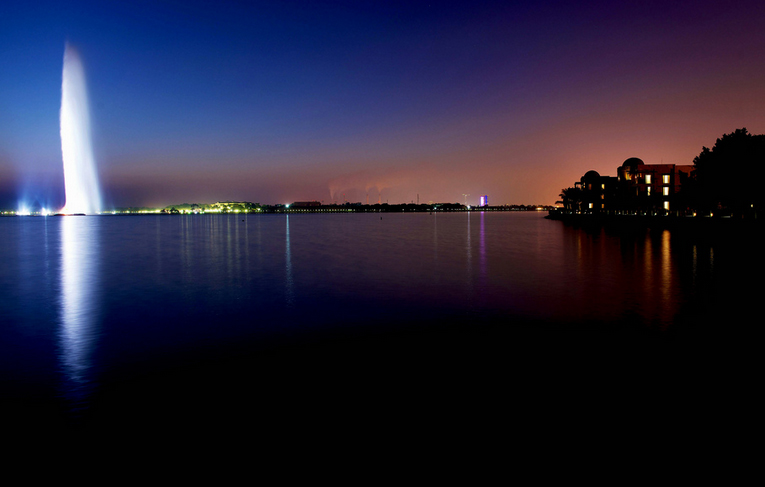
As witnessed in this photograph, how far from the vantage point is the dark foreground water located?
24.5 ft

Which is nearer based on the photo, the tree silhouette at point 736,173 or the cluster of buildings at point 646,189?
the tree silhouette at point 736,173

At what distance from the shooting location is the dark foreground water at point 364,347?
24.5 feet

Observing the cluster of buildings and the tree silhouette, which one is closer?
the tree silhouette

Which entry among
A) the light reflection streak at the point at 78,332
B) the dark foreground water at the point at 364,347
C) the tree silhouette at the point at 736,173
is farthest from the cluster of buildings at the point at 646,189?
the light reflection streak at the point at 78,332

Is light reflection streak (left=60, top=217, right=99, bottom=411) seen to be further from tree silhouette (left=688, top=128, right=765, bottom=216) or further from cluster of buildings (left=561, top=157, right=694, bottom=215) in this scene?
cluster of buildings (left=561, top=157, right=694, bottom=215)

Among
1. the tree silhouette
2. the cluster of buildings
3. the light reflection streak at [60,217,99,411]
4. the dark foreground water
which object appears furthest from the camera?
the cluster of buildings

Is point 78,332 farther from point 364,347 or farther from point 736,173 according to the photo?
point 736,173

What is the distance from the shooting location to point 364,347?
436 inches

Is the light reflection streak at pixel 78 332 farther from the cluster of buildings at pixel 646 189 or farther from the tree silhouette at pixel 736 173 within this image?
the cluster of buildings at pixel 646 189

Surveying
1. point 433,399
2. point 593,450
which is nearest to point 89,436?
point 433,399

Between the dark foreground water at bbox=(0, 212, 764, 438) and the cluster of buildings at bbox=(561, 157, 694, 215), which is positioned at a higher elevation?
the cluster of buildings at bbox=(561, 157, 694, 215)

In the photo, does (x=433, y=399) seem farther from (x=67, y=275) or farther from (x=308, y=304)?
(x=67, y=275)

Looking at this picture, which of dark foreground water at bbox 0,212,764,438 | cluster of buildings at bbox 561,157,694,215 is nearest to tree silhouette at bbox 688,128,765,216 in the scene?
cluster of buildings at bbox 561,157,694,215

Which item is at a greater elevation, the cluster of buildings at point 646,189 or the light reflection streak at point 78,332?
the cluster of buildings at point 646,189
